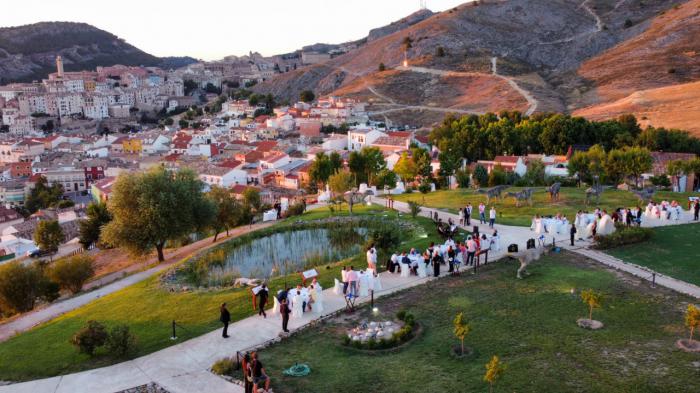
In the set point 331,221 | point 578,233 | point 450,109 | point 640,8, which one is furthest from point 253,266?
point 640,8

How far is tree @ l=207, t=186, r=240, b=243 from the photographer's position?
35.4 metres

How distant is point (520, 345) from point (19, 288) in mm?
26193

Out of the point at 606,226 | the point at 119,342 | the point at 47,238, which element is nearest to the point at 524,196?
the point at 606,226

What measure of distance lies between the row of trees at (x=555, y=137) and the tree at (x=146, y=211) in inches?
1335

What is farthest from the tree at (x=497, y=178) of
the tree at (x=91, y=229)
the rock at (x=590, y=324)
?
the tree at (x=91, y=229)

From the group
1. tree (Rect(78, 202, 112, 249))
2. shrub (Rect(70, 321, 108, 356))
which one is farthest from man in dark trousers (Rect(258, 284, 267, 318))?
tree (Rect(78, 202, 112, 249))

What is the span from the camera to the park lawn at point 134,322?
1502cm

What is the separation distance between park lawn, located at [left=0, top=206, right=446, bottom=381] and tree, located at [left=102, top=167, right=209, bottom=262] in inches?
265

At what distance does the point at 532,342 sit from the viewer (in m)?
13.9

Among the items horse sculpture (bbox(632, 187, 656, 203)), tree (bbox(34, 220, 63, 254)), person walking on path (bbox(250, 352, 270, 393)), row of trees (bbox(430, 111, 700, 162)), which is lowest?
tree (bbox(34, 220, 63, 254))

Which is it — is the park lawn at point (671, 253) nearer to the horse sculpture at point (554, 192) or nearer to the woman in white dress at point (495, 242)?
the woman in white dress at point (495, 242)

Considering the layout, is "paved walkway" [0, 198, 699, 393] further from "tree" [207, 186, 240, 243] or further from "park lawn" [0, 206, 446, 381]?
"tree" [207, 186, 240, 243]

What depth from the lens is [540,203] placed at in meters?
31.1

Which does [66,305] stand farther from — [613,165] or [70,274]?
[613,165]
